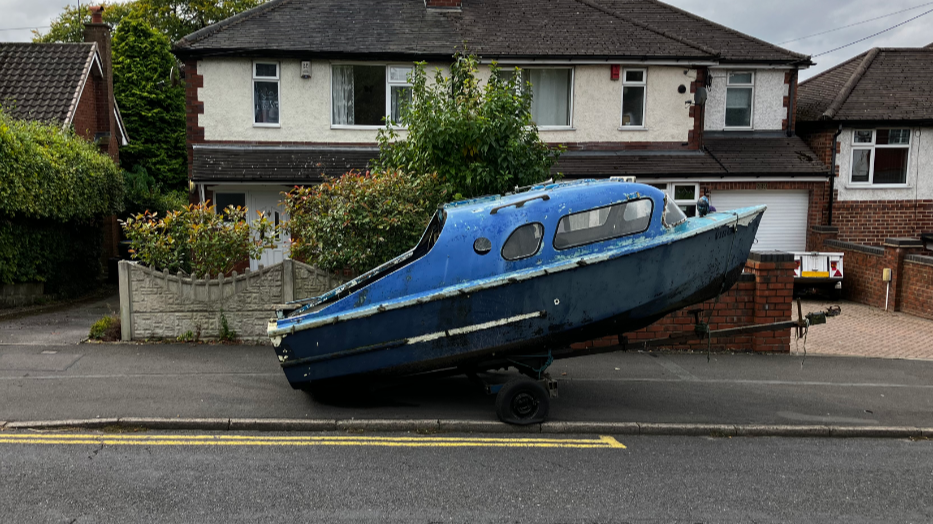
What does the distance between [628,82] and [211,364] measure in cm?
1239

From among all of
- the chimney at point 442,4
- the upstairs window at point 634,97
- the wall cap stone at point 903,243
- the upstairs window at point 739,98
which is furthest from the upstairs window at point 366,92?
the wall cap stone at point 903,243

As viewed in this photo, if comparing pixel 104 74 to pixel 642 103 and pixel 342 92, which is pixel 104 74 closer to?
pixel 342 92

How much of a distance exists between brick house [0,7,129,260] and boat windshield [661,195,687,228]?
47.7ft

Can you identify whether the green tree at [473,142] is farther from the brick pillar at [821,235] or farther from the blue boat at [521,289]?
the brick pillar at [821,235]

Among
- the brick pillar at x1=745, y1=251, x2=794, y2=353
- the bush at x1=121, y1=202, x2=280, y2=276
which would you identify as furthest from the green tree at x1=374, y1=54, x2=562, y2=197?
the brick pillar at x1=745, y1=251, x2=794, y2=353

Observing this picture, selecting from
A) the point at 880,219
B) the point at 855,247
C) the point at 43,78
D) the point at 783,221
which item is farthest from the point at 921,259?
the point at 43,78

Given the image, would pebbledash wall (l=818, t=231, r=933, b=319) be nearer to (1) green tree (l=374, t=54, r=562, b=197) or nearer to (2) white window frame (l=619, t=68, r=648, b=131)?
(2) white window frame (l=619, t=68, r=648, b=131)

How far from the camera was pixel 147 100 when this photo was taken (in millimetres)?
35000

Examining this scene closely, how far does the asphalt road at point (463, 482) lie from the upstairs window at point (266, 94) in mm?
11062

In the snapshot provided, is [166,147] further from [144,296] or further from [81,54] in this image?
[144,296]

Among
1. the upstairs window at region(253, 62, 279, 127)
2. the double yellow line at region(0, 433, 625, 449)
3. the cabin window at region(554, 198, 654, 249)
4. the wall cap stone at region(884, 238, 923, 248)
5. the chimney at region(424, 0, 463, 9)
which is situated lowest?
the double yellow line at region(0, 433, 625, 449)

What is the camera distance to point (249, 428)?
22.1 ft

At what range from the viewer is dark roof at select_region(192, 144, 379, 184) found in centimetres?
1517

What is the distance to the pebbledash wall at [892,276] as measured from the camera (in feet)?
46.9
